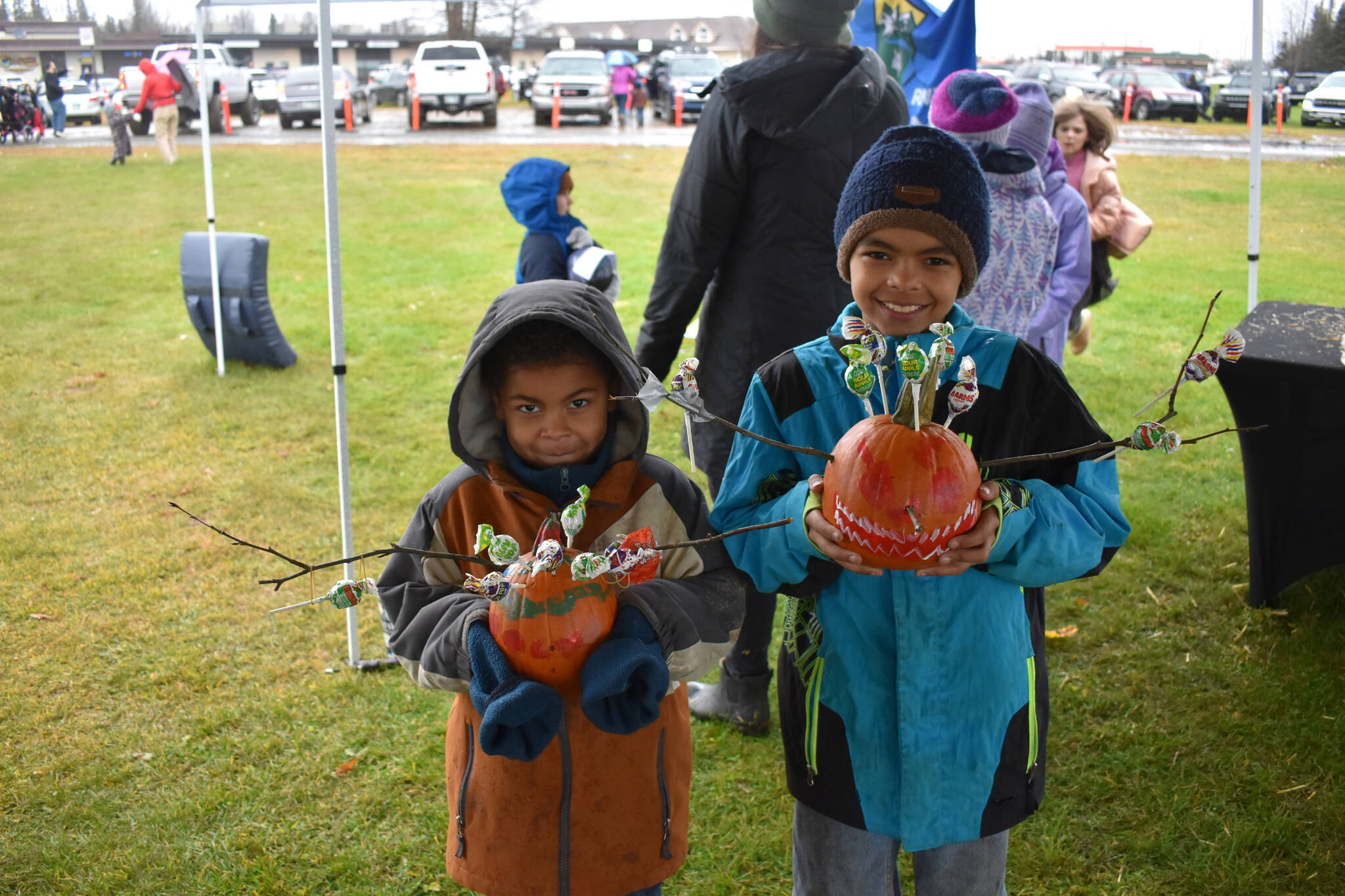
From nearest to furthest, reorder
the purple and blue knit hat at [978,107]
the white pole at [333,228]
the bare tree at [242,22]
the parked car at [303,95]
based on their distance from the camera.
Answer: the white pole at [333,228]
the purple and blue knit hat at [978,107]
the bare tree at [242,22]
the parked car at [303,95]

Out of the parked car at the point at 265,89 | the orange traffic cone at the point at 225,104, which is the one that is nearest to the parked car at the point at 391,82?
the parked car at the point at 265,89

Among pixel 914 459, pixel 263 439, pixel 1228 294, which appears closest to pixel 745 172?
pixel 914 459

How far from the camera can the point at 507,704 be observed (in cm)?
150

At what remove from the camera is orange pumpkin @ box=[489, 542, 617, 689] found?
1523 millimetres

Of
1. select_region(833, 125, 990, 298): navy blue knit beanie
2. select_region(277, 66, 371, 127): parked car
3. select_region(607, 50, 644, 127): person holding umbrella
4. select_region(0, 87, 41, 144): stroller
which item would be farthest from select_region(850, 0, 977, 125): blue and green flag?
select_region(0, 87, 41, 144): stroller

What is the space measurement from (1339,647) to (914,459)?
3.26 metres

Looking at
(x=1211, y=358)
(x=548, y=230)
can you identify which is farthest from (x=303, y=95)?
(x=1211, y=358)

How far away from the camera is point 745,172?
2840 millimetres

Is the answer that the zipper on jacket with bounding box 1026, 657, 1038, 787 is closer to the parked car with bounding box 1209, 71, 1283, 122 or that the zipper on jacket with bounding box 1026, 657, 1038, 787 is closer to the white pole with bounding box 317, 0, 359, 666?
the white pole with bounding box 317, 0, 359, 666

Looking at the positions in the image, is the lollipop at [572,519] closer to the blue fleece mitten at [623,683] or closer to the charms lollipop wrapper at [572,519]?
the charms lollipop wrapper at [572,519]

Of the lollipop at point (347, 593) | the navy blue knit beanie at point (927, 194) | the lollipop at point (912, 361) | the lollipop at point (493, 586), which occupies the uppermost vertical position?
the navy blue knit beanie at point (927, 194)

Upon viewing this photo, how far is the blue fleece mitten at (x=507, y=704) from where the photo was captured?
1504 millimetres

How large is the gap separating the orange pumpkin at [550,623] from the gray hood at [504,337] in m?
0.35

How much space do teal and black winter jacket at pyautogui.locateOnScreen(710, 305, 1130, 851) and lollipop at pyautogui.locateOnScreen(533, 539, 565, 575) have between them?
1.32ft
